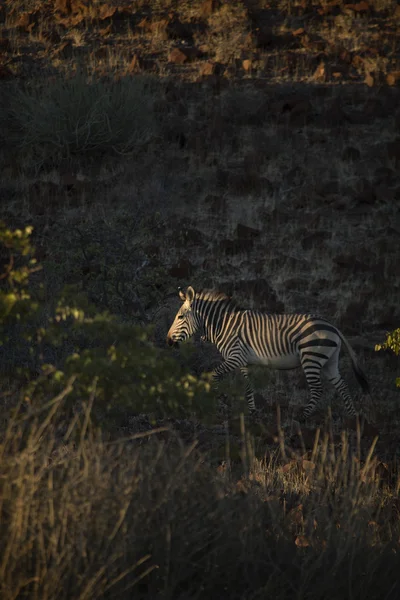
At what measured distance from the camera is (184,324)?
1134 cm

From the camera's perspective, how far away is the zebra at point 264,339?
35.9ft

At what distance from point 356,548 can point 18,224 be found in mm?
12155

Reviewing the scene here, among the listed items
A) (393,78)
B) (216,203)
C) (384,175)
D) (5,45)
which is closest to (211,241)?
(216,203)

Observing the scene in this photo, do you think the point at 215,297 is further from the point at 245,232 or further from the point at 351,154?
the point at 351,154

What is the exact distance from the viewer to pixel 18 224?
1692 centimetres

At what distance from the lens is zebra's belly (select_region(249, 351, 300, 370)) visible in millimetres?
11258

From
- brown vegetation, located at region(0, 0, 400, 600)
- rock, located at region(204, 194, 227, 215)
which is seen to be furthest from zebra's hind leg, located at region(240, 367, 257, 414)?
rock, located at region(204, 194, 227, 215)

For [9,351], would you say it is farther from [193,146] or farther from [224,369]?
[193,146]

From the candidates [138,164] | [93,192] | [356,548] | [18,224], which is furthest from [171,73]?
[356,548]

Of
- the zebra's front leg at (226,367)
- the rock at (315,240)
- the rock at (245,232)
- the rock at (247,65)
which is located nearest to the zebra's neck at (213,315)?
the zebra's front leg at (226,367)

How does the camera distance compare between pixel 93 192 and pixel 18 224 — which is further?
pixel 93 192

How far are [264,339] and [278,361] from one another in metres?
0.30

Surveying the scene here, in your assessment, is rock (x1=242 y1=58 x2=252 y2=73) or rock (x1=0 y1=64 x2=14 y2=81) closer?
rock (x1=0 y1=64 x2=14 y2=81)

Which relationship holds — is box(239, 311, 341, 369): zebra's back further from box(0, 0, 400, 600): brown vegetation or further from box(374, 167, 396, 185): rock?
box(374, 167, 396, 185): rock
